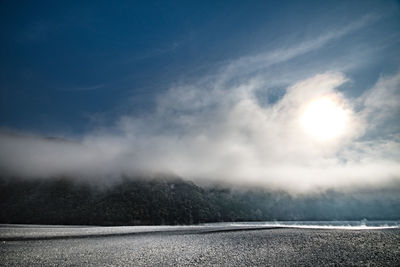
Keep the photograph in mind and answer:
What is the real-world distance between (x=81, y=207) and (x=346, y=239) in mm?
190054

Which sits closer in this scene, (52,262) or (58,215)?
(52,262)

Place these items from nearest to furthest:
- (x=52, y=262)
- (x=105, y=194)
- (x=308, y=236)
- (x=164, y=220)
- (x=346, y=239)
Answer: (x=52, y=262), (x=346, y=239), (x=308, y=236), (x=164, y=220), (x=105, y=194)

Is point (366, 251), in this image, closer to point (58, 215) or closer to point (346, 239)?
point (346, 239)

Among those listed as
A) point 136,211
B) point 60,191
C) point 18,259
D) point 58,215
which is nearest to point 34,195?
point 60,191

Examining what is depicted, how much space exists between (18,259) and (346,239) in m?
38.7

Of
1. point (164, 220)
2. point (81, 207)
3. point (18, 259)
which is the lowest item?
point (164, 220)

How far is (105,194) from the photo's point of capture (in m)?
196

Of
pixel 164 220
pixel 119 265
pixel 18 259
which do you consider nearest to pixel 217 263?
pixel 119 265

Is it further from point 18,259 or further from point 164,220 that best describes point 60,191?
point 18,259

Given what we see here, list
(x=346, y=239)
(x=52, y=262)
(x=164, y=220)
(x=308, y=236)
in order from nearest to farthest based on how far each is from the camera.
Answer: (x=52, y=262)
(x=346, y=239)
(x=308, y=236)
(x=164, y=220)

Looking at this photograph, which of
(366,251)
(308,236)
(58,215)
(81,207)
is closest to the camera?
(366,251)

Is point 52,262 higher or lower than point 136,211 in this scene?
higher

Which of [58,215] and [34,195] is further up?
[34,195]

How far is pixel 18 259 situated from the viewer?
21.5m
